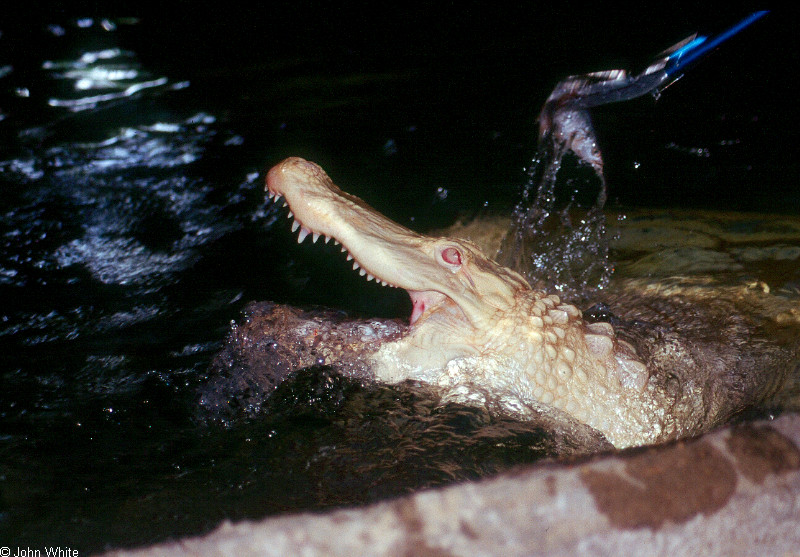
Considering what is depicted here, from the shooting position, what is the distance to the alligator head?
225cm

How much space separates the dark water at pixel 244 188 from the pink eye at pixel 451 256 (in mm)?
594

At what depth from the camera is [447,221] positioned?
13.8 feet

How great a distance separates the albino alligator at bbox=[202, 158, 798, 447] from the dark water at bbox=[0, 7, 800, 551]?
17 centimetres

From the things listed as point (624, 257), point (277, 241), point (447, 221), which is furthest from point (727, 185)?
point (277, 241)

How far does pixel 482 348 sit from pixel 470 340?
56 mm

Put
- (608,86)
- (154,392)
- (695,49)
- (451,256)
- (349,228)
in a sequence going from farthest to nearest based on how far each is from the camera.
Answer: (695,49), (608,86), (154,392), (451,256), (349,228)

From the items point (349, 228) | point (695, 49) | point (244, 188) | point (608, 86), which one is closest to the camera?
point (349, 228)

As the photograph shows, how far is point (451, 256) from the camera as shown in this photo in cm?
233

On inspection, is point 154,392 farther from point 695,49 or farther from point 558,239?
point 695,49

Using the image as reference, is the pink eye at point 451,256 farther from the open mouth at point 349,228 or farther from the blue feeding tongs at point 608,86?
the blue feeding tongs at point 608,86

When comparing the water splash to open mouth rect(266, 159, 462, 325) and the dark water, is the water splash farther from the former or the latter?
open mouth rect(266, 159, 462, 325)

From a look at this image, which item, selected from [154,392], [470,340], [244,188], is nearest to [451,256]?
[470,340]

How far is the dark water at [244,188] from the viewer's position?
6.80ft

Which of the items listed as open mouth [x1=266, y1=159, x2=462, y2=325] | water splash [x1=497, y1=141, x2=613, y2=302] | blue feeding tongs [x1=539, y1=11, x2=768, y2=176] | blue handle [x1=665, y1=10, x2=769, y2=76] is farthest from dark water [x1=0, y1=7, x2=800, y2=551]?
blue handle [x1=665, y1=10, x2=769, y2=76]
